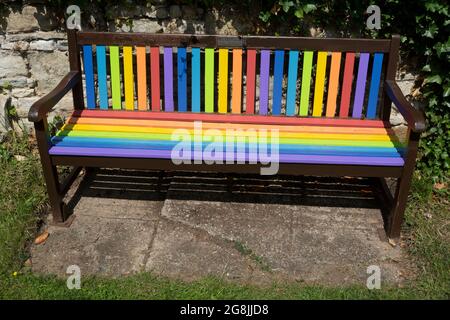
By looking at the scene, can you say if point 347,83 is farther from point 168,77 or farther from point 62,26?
point 62,26

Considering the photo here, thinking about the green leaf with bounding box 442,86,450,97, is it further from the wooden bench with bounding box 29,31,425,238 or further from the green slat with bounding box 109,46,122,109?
the green slat with bounding box 109,46,122,109

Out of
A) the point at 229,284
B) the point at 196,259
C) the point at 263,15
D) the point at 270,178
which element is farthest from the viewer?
the point at 270,178

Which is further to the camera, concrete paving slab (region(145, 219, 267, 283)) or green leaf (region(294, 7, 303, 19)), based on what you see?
green leaf (region(294, 7, 303, 19))

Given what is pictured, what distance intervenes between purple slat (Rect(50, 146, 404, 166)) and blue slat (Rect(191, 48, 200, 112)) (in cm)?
69

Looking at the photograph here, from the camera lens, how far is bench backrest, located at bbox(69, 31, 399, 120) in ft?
12.3

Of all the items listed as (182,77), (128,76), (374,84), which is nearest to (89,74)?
(128,76)

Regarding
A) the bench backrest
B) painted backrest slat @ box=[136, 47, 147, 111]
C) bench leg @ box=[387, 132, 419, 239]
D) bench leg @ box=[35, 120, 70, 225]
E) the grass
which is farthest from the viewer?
painted backrest slat @ box=[136, 47, 147, 111]

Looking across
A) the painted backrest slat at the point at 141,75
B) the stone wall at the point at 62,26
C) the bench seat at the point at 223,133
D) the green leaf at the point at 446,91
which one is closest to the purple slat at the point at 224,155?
the bench seat at the point at 223,133

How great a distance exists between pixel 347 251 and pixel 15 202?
2330mm

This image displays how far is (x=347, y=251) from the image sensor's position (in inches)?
135

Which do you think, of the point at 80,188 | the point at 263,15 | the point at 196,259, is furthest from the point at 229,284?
the point at 263,15

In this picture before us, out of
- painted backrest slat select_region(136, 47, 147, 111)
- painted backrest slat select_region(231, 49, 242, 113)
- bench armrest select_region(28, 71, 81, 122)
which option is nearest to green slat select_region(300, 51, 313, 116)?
painted backrest slat select_region(231, 49, 242, 113)

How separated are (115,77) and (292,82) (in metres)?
1.31

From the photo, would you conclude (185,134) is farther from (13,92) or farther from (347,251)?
(13,92)
